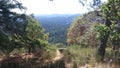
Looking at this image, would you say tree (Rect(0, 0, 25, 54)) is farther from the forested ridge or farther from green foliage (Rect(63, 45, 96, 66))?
green foliage (Rect(63, 45, 96, 66))

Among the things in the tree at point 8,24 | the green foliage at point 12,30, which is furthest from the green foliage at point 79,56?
the tree at point 8,24

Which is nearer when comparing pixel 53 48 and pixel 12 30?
pixel 12 30

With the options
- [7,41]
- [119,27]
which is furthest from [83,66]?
[7,41]

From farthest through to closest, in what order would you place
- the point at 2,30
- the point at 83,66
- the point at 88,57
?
the point at 2,30, the point at 88,57, the point at 83,66

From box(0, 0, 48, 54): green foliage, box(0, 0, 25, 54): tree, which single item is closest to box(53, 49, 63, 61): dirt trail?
box(0, 0, 48, 54): green foliage

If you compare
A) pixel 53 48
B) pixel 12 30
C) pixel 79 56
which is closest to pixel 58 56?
pixel 53 48

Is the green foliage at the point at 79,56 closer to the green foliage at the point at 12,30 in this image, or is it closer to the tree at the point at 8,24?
the green foliage at the point at 12,30

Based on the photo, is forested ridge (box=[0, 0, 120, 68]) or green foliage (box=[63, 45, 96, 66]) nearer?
forested ridge (box=[0, 0, 120, 68])

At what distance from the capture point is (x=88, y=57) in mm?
14148

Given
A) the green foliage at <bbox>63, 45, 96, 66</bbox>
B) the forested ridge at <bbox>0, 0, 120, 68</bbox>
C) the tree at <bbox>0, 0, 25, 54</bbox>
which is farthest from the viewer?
the tree at <bbox>0, 0, 25, 54</bbox>

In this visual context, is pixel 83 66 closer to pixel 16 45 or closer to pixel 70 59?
pixel 70 59

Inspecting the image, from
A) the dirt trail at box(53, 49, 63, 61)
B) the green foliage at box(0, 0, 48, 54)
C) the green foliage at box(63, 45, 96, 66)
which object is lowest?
the dirt trail at box(53, 49, 63, 61)

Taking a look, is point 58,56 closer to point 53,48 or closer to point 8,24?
point 53,48

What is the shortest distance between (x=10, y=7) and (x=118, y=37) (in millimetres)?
5783
